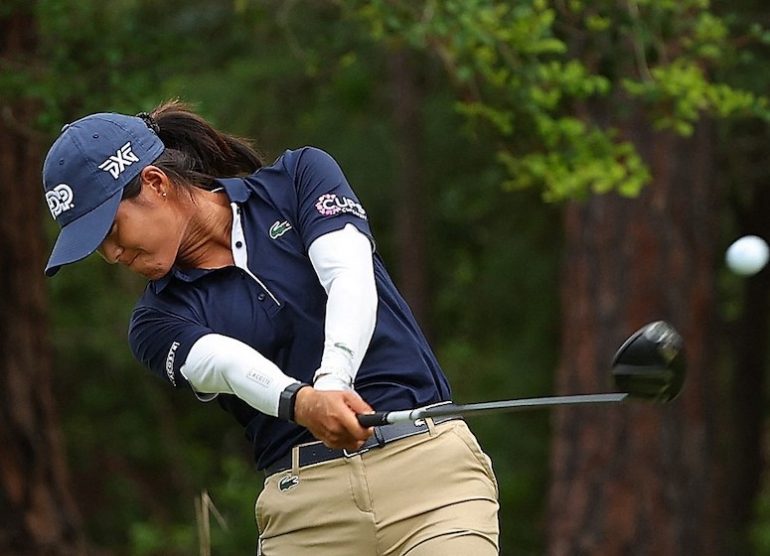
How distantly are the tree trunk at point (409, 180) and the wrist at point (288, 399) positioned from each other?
798cm

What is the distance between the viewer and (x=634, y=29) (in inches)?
245

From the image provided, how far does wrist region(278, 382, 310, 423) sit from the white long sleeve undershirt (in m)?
0.01

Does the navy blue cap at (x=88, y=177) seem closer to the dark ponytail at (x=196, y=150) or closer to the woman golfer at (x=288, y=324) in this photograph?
the woman golfer at (x=288, y=324)

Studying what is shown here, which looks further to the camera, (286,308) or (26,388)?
(26,388)

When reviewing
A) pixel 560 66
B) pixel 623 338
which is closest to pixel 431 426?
pixel 560 66

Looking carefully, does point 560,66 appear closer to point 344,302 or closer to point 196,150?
point 196,150

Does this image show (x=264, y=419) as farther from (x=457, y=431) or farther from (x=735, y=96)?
(x=735, y=96)

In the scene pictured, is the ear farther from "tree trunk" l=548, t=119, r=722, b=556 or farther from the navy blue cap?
"tree trunk" l=548, t=119, r=722, b=556

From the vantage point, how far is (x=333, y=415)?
3.38m

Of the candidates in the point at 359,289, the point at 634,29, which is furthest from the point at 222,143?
the point at 634,29

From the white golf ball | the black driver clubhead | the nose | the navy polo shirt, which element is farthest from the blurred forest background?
the black driver clubhead

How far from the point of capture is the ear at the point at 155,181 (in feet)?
11.9

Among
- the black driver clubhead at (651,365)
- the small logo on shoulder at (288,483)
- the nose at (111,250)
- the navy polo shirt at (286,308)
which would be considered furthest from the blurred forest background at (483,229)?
the black driver clubhead at (651,365)

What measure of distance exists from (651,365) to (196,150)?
1222mm
